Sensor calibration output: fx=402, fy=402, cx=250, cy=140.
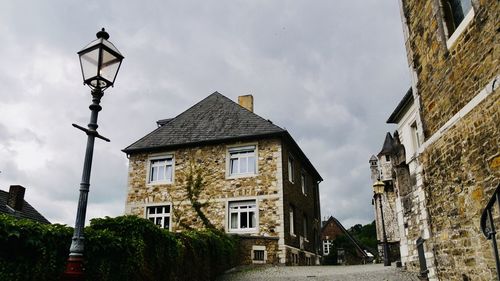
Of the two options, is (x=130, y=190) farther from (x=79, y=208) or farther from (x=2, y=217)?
(x=79, y=208)

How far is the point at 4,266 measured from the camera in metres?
5.62

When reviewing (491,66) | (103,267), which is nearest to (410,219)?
(491,66)

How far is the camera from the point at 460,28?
19.9 ft

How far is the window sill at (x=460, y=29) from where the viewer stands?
19.1 feet

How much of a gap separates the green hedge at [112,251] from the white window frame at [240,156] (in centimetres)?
557

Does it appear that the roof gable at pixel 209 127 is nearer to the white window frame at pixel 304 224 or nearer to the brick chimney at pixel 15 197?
the white window frame at pixel 304 224

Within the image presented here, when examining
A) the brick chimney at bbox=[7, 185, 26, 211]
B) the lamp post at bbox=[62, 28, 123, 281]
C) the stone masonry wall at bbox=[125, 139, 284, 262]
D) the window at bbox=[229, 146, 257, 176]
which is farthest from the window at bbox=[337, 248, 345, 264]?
the lamp post at bbox=[62, 28, 123, 281]

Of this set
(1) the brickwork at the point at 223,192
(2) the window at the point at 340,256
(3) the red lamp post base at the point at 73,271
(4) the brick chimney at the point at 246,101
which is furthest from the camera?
(2) the window at the point at 340,256

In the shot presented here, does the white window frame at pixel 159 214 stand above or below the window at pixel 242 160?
below

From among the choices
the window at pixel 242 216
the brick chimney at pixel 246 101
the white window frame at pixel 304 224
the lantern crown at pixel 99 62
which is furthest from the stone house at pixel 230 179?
the lantern crown at pixel 99 62

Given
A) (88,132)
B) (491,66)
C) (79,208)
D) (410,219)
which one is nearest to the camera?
(79,208)

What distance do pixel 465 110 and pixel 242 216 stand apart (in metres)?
12.5

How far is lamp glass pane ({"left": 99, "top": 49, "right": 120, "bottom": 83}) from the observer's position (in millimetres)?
4254

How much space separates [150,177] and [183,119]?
11.5 feet
